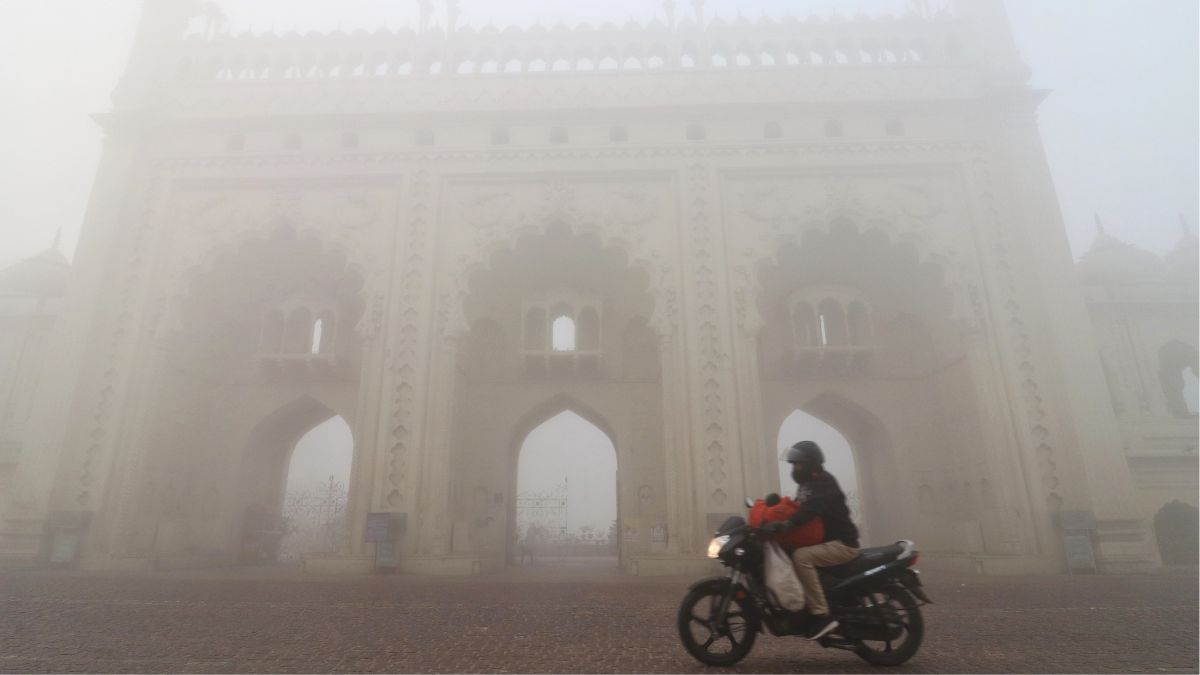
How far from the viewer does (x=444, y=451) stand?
12508 mm

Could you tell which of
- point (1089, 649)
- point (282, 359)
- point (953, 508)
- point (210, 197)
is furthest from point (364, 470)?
point (953, 508)

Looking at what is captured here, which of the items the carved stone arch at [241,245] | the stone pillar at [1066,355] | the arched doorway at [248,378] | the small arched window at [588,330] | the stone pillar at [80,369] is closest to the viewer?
the stone pillar at [1066,355]

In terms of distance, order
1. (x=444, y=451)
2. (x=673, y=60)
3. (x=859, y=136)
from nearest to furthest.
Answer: (x=444, y=451)
(x=859, y=136)
(x=673, y=60)

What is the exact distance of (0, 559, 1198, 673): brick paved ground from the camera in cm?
387

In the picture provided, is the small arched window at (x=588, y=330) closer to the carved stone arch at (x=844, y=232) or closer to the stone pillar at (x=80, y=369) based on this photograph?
the carved stone arch at (x=844, y=232)

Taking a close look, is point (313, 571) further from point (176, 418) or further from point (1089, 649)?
point (1089, 649)

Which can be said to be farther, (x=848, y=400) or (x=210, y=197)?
(x=848, y=400)

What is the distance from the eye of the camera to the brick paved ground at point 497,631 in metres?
3.87

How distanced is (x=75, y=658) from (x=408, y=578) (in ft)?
22.5

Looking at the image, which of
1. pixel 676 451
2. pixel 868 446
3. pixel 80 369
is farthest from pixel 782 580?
pixel 80 369

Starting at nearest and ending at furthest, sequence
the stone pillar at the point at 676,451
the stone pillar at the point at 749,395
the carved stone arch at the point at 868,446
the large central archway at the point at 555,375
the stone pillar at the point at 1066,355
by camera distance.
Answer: the stone pillar at the point at 1066,355 → the stone pillar at the point at 676,451 → the stone pillar at the point at 749,395 → the large central archway at the point at 555,375 → the carved stone arch at the point at 868,446

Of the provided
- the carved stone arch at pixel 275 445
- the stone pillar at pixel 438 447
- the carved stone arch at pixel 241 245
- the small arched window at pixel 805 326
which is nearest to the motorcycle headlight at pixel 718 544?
the stone pillar at pixel 438 447

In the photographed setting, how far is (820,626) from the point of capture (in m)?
3.73

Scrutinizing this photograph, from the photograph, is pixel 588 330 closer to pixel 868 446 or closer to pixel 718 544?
pixel 868 446
